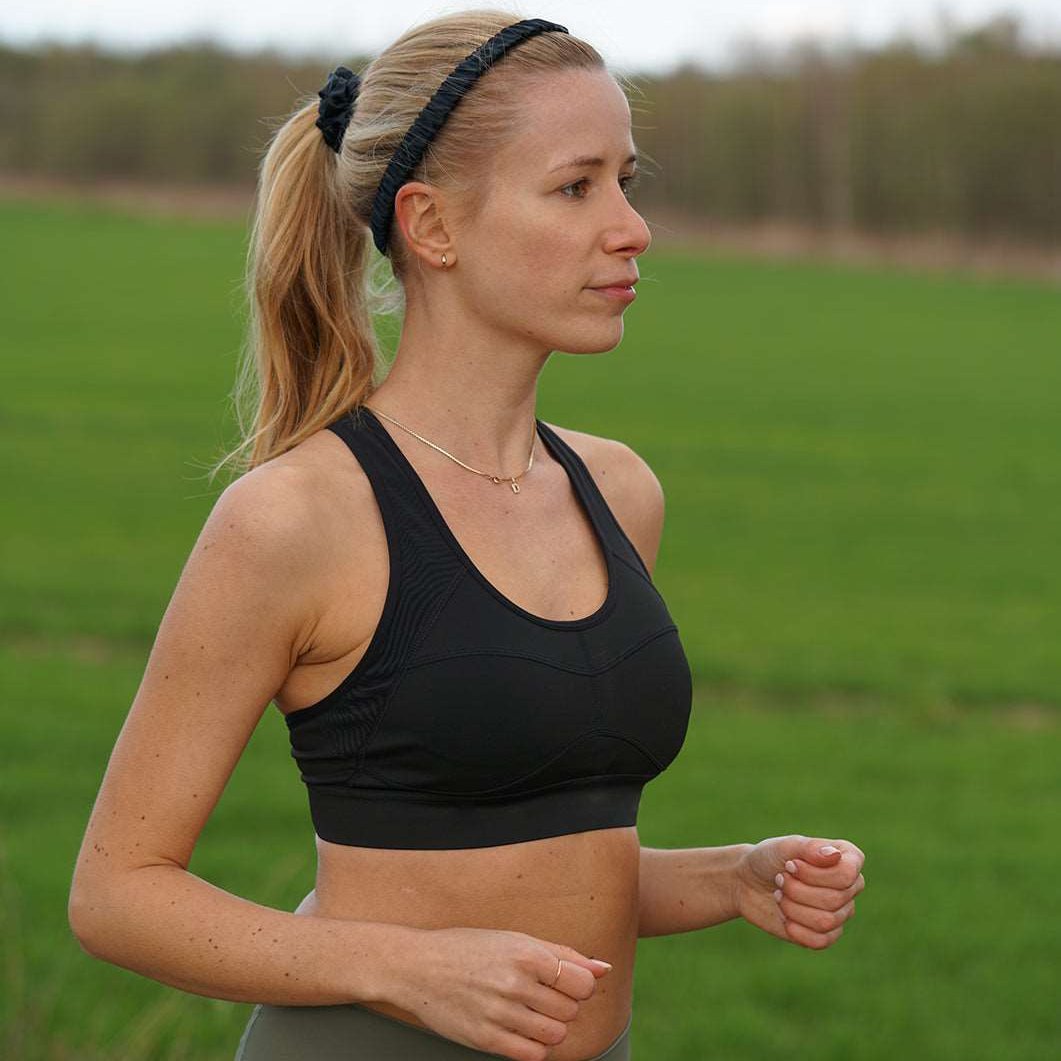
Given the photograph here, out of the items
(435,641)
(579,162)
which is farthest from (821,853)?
(579,162)

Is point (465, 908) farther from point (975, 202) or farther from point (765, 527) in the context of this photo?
point (975, 202)

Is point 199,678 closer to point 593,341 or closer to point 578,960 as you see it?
point 578,960

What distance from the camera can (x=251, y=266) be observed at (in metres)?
2.78

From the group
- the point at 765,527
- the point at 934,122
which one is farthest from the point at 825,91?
the point at 765,527

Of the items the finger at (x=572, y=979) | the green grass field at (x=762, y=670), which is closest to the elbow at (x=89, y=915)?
the finger at (x=572, y=979)

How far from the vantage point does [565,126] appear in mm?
2490

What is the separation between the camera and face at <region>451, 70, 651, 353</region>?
8.14ft

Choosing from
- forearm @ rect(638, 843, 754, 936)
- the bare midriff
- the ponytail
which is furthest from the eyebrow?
forearm @ rect(638, 843, 754, 936)

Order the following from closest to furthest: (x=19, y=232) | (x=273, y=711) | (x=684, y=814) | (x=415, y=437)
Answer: (x=415, y=437), (x=684, y=814), (x=273, y=711), (x=19, y=232)

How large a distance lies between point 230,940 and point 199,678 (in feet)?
1.01

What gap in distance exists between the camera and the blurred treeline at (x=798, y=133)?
204ft

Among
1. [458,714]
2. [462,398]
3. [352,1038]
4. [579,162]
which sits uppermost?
[579,162]

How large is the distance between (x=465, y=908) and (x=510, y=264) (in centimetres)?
83

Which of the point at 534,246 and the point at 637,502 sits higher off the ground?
the point at 534,246
